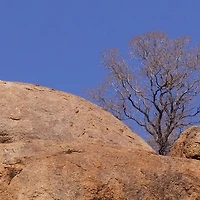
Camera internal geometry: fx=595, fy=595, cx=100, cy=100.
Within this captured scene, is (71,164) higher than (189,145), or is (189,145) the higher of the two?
(189,145)

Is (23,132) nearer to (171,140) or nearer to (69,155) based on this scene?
(69,155)

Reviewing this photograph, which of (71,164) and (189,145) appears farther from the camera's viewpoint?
(189,145)

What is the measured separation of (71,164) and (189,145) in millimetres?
1885

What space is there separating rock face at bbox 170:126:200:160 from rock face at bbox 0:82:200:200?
2.59 ft

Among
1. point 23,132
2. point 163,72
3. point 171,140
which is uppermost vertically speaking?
point 163,72

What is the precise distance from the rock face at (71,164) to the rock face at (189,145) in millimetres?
790

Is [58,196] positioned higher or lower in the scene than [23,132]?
lower

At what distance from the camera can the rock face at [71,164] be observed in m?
5.00

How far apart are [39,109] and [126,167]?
135cm

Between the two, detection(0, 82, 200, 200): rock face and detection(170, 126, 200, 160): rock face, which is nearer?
detection(0, 82, 200, 200): rock face

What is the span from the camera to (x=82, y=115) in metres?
6.40

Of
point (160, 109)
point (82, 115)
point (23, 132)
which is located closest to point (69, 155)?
point (23, 132)

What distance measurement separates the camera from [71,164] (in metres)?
5.13

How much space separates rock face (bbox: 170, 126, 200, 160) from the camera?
6.46 meters
